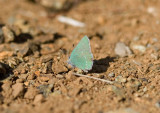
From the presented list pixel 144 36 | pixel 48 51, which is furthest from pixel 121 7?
pixel 48 51

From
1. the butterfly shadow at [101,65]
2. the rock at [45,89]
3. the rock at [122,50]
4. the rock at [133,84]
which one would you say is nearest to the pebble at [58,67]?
the rock at [45,89]

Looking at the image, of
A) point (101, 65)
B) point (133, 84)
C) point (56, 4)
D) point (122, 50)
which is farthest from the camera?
point (56, 4)

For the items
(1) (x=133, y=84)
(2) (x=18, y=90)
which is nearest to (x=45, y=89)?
(2) (x=18, y=90)

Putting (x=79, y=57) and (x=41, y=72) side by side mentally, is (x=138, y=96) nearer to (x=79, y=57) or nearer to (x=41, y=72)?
(x=79, y=57)

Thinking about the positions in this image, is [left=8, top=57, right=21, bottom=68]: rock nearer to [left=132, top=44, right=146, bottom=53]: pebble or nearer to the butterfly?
the butterfly

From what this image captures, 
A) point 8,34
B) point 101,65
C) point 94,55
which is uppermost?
point 8,34

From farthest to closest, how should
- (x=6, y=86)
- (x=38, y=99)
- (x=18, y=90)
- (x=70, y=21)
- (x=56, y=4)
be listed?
(x=56, y=4)
(x=70, y=21)
(x=6, y=86)
(x=18, y=90)
(x=38, y=99)

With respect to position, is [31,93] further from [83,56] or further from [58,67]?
[83,56]
